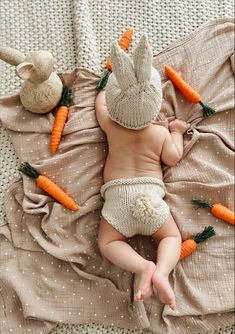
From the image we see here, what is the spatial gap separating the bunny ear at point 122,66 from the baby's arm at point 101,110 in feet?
0.66

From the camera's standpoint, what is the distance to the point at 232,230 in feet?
4.14

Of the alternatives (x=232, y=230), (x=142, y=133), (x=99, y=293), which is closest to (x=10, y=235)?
(x=99, y=293)

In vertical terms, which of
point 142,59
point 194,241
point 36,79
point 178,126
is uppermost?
point 142,59

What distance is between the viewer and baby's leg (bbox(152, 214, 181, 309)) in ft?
3.58

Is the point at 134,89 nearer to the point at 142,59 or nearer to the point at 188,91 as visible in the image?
the point at 142,59

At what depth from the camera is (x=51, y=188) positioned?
49.8 inches

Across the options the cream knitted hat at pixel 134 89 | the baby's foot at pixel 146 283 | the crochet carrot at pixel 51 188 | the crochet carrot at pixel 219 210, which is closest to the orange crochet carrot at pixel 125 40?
the cream knitted hat at pixel 134 89

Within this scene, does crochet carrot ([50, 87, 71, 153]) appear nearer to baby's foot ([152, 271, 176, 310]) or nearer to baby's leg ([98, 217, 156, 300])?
baby's leg ([98, 217, 156, 300])

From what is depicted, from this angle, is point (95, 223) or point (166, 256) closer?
point (166, 256)

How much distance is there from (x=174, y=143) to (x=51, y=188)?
36 cm

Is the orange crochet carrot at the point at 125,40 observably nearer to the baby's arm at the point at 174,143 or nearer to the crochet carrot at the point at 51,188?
the baby's arm at the point at 174,143

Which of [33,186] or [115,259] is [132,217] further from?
[33,186]

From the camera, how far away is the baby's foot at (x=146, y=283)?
1.08 meters

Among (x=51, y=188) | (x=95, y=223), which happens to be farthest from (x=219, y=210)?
(x=51, y=188)
